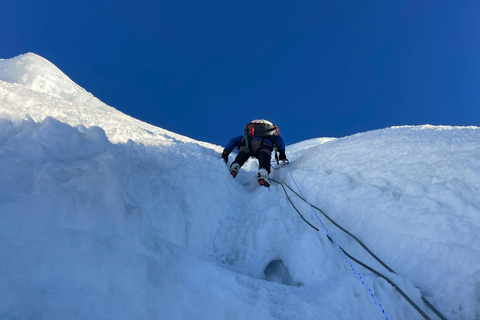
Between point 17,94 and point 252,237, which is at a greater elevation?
point 17,94

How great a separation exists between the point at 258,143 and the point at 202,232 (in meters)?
3.62

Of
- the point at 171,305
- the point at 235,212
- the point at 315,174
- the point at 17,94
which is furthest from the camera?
the point at 315,174

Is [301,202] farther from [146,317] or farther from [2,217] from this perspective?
[2,217]

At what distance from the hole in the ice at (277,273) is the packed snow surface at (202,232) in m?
0.02

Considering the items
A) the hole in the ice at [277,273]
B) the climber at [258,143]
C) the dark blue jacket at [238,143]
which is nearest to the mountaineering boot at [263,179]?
the climber at [258,143]

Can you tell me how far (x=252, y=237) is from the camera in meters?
3.78

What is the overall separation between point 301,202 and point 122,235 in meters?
3.14

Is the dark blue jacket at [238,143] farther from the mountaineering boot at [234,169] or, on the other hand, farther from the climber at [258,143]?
the mountaineering boot at [234,169]

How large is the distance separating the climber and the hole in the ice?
2818 millimetres

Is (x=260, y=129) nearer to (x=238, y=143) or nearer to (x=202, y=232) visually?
(x=238, y=143)

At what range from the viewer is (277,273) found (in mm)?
3424

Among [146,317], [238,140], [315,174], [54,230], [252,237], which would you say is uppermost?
[238,140]

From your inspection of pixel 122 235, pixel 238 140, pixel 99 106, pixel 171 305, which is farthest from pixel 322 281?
pixel 99 106

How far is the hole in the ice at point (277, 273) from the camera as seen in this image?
3270 mm
